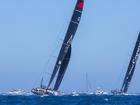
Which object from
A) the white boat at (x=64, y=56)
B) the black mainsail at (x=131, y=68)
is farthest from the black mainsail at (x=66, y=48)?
the black mainsail at (x=131, y=68)

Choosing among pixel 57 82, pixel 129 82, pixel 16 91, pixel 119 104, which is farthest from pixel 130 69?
pixel 119 104

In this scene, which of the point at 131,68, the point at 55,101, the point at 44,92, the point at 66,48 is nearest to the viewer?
the point at 55,101

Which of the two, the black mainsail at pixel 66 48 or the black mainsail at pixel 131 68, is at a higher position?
the black mainsail at pixel 66 48

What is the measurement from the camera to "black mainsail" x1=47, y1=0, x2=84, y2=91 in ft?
448

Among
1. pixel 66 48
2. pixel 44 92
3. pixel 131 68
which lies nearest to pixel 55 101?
pixel 44 92

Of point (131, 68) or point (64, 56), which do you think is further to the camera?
point (131, 68)

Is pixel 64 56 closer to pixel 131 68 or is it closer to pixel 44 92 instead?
pixel 44 92

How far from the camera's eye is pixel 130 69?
171m

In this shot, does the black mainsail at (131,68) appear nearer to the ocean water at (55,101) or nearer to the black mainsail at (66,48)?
the black mainsail at (66,48)

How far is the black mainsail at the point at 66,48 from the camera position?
5374 inches

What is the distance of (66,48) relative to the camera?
138000 mm

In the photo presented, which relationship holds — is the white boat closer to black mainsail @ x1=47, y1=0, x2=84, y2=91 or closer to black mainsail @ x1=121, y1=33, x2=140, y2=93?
black mainsail @ x1=47, y1=0, x2=84, y2=91

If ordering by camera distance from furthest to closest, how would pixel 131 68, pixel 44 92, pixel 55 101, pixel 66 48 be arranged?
pixel 131 68 → pixel 66 48 → pixel 44 92 → pixel 55 101

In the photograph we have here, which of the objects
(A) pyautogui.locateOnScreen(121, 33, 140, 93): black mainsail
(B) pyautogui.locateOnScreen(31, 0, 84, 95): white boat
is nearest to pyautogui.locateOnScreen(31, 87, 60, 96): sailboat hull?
(B) pyautogui.locateOnScreen(31, 0, 84, 95): white boat
